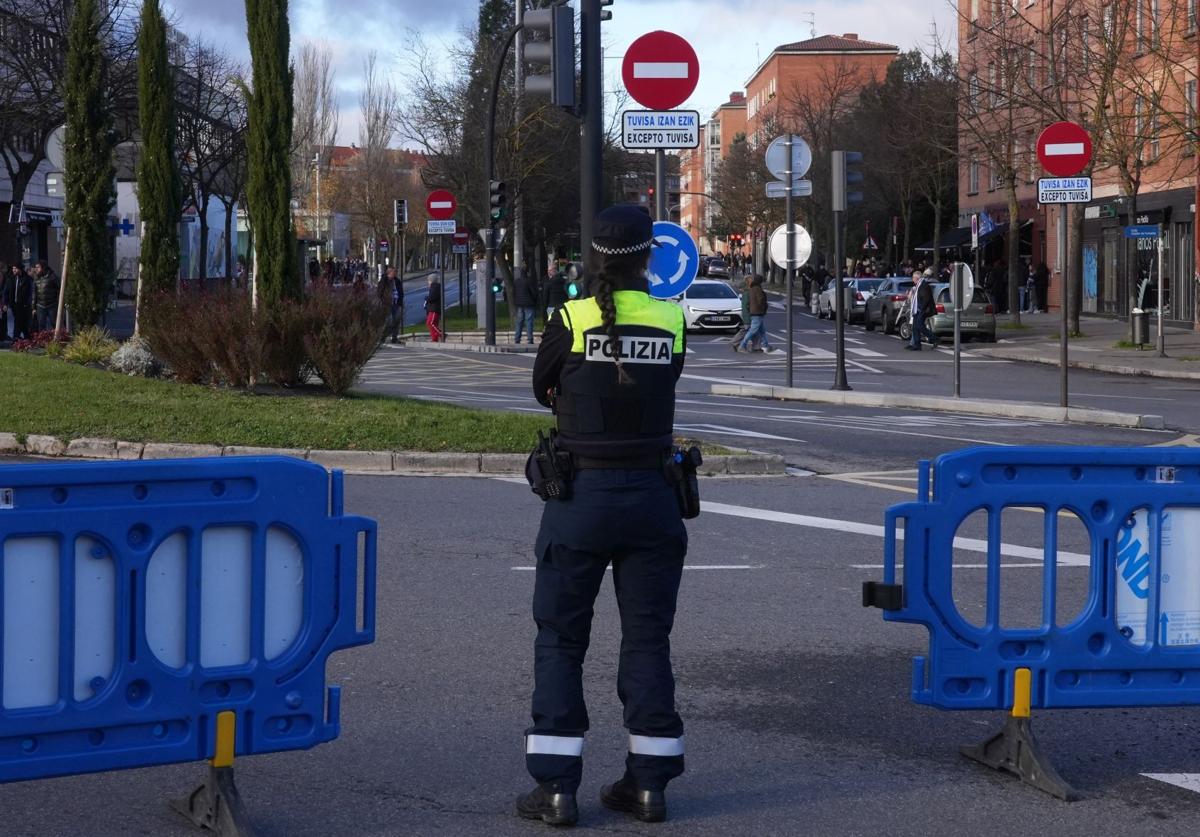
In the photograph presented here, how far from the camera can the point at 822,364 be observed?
105 ft

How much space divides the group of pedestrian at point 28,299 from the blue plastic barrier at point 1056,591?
2714cm

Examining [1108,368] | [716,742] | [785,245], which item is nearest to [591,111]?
[716,742]

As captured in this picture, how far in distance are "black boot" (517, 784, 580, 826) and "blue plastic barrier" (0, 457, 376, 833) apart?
0.67m

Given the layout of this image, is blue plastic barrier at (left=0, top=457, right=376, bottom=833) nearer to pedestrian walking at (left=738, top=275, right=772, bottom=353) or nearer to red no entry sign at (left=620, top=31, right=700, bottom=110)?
red no entry sign at (left=620, top=31, right=700, bottom=110)

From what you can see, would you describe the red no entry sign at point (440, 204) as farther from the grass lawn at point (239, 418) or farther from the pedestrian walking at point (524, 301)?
the grass lawn at point (239, 418)

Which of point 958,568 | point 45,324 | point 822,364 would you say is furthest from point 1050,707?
point 45,324

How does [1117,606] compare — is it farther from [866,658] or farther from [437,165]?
[437,165]

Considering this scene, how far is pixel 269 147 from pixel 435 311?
20962 mm

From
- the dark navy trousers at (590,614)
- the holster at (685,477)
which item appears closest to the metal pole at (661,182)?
the holster at (685,477)

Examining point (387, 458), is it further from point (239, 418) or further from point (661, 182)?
point (661, 182)

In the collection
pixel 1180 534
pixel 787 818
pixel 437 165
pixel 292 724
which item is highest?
pixel 437 165

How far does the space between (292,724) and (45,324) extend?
1164 inches

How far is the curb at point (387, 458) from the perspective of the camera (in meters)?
13.7

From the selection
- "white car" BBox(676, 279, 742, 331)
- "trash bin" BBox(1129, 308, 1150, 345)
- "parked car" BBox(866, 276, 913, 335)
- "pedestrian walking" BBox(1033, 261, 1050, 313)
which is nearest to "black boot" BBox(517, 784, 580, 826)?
"trash bin" BBox(1129, 308, 1150, 345)
